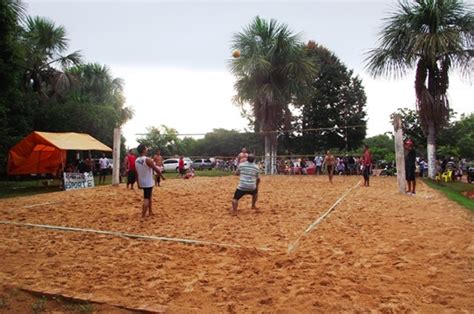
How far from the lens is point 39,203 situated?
9938mm

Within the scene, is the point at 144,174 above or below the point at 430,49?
below

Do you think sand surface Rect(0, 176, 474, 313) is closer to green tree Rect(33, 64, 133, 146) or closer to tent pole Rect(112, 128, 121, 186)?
tent pole Rect(112, 128, 121, 186)

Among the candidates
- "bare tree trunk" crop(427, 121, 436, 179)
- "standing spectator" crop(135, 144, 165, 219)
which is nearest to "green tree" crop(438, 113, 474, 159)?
"bare tree trunk" crop(427, 121, 436, 179)

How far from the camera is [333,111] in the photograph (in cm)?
3269

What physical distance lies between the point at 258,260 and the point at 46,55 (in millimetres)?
20057

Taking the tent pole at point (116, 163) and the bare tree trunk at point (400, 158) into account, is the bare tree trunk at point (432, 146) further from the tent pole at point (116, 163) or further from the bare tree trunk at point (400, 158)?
the tent pole at point (116, 163)

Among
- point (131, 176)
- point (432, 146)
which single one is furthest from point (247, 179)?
point (432, 146)

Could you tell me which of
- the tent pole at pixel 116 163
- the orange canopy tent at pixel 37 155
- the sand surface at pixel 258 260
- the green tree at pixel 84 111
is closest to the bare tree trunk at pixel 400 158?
the sand surface at pixel 258 260

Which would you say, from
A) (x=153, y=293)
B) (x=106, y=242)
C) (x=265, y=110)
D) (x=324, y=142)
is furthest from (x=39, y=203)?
(x=324, y=142)

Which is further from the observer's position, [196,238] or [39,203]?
[39,203]

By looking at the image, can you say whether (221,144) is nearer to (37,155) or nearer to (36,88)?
(36,88)

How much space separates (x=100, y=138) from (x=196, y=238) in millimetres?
18864

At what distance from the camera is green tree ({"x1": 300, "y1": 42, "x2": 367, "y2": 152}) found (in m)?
32.6

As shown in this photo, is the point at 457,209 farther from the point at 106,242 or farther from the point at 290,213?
the point at 106,242
